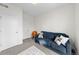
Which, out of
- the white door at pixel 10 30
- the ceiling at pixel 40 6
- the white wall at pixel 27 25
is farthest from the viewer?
the white wall at pixel 27 25

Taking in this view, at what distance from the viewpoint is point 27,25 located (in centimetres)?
359

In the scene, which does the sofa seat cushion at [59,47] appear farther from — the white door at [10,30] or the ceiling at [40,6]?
the white door at [10,30]

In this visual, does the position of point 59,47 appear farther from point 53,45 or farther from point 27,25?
point 27,25

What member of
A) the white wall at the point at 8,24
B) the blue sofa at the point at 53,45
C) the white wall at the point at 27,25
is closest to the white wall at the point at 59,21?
the blue sofa at the point at 53,45

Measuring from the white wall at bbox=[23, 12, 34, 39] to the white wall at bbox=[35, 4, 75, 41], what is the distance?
354 millimetres

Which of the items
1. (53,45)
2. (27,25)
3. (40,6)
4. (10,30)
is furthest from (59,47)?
(10,30)

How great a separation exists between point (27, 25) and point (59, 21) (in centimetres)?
163

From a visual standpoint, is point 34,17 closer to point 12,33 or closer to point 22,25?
point 22,25

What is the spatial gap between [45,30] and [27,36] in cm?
106

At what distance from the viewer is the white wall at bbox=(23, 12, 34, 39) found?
11.2ft

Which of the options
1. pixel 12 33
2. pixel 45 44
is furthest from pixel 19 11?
pixel 45 44

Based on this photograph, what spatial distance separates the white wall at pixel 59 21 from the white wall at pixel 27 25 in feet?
1.16

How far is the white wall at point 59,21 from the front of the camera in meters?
2.14

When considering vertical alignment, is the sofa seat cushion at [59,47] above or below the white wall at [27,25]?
below
